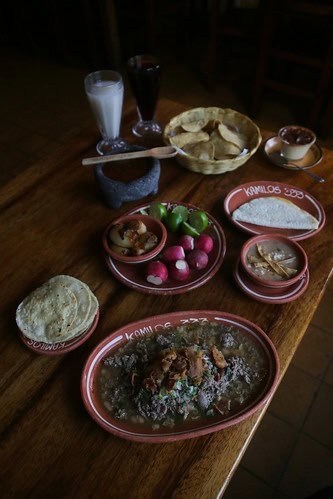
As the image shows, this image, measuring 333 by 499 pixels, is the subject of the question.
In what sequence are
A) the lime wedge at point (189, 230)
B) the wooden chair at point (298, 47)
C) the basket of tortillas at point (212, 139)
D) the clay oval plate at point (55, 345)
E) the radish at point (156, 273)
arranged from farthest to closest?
the wooden chair at point (298, 47), the basket of tortillas at point (212, 139), the lime wedge at point (189, 230), the radish at point (156, 273), the clay oval plate at point (55, 345)

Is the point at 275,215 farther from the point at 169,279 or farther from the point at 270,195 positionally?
the point at 169,279

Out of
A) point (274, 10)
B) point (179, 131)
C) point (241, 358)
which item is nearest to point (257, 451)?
point (241, 358)

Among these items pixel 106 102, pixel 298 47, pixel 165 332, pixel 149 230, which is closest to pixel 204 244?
pixel 149 230

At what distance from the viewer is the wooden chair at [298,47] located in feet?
7.07

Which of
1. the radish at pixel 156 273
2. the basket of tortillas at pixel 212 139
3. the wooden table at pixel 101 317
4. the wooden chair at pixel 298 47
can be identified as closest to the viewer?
the wooden table at pixel 101 317

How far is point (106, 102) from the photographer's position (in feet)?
3.83

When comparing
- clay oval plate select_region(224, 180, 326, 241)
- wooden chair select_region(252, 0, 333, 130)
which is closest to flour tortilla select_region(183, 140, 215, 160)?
clay oval plate select_region(224, 180, 326, 241)

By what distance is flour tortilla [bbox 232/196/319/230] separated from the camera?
3.25 feet

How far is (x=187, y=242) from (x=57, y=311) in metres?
0.35

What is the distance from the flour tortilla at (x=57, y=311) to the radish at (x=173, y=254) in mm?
193

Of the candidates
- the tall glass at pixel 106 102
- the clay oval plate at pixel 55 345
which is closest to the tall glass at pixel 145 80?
the tall glass at pixel 106 102

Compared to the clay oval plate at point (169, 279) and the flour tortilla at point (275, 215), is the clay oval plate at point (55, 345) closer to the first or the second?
the clay oval plate at point (169, 279)

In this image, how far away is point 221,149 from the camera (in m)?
1.14

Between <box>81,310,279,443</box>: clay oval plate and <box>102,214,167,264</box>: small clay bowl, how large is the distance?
0.51ft
